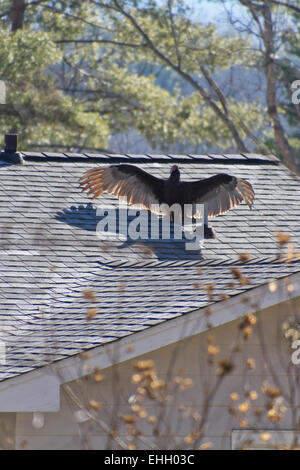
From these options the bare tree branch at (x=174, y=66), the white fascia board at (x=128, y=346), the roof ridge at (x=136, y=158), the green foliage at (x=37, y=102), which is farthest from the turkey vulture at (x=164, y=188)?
the bare tree branch at (x=174, y=66)

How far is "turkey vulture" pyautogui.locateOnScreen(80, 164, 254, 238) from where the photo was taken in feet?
31.1

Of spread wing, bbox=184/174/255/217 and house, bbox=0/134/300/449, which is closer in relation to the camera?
house, bbox=0/134/300/449

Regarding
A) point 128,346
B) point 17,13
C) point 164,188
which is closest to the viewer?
point 128,346

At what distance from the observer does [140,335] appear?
6.28m

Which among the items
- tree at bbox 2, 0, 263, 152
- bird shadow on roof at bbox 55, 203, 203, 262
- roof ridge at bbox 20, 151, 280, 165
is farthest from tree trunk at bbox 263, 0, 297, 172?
bird shadow on roof at bbox 55, 203, 203, 262

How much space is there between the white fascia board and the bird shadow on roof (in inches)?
83.0

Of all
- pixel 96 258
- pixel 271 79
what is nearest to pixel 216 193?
pixel 96 258

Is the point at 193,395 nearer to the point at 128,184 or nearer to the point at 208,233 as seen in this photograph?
the point at 208,233

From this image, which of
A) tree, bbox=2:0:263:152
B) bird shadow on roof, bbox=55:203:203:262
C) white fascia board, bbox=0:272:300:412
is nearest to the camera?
white fascia board, bbox=0:272:300:412

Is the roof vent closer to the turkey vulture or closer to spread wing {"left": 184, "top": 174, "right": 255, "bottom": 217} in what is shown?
the turkey vulture

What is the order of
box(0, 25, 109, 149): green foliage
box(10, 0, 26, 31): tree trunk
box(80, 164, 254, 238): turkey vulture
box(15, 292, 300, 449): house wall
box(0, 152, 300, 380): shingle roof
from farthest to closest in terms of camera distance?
box(10, 0, 26, 31): tree trunk → box(0, 25, 109, 149): green foliage → box(80, 164, 254, 238): turkey vulture → box(0, 152, 300, 380): shingle roof → box(15, 292, 300, 449): house wall

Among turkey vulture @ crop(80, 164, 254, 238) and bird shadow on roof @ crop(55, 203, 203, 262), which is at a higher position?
turkey vulture @ crop(80, 164, 254, 238)

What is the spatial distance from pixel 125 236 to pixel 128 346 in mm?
3058
